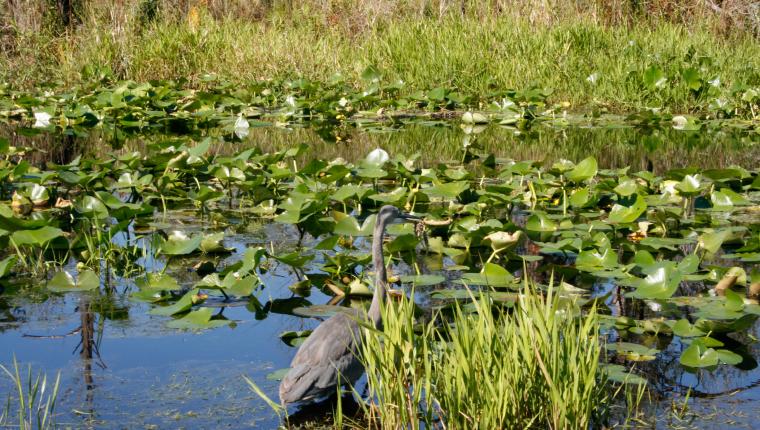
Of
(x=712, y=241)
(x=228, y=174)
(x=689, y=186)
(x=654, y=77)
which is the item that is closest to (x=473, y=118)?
(x=654, y=77)

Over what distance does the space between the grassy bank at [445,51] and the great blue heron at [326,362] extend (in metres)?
7.59

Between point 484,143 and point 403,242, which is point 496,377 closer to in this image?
point 403,242

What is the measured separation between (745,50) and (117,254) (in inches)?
359

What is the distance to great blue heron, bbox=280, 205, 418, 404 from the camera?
337 centimetres

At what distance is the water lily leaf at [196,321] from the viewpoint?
410cm

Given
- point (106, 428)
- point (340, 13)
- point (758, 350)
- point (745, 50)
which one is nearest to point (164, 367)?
point (106, 428)

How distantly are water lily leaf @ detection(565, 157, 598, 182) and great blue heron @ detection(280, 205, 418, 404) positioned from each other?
2.41 meters

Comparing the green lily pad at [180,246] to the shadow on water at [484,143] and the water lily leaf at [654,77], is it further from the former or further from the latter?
the water lily leaf at [654,77]

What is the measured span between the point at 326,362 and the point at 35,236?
209cm

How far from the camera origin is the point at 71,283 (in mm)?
4547

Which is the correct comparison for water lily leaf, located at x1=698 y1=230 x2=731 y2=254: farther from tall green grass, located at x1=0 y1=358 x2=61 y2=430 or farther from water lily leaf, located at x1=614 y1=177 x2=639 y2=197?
tall green grass, located at x1=0 y1=358 x2=61 y2=430

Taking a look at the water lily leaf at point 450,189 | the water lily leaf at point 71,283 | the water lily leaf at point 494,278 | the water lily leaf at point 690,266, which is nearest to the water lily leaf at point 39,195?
the water lily leaf at point 71,283

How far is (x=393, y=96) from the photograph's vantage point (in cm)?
1152

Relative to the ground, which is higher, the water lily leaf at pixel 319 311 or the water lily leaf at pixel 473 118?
the water lily leaf at pixel 319 311
